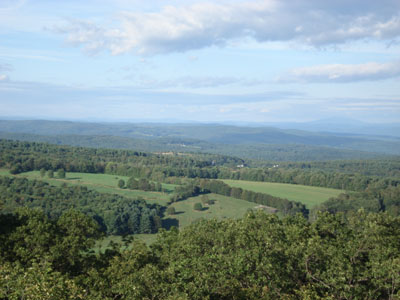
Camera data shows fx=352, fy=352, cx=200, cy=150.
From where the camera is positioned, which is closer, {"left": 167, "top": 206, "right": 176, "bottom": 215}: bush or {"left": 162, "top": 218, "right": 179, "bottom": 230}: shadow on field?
{"left": 162, "top": 218, "right": 179, "bottom": 230}: shadow on field

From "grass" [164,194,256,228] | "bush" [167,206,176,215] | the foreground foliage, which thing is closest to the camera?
the foreground foliage

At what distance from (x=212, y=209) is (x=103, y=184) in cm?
3491

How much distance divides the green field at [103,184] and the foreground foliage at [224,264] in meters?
60.6

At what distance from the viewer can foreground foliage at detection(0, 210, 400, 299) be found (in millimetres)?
17969

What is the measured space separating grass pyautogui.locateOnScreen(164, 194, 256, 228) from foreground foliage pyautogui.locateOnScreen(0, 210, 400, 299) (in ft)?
151

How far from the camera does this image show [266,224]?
28.8m

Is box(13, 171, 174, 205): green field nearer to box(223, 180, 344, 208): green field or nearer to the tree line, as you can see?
the tree line

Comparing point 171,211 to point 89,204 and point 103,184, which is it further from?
point 103,184

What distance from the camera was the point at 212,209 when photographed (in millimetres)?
84938

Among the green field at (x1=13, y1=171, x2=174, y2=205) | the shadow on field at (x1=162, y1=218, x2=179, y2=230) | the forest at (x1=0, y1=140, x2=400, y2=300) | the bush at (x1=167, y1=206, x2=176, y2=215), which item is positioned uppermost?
the forest at (x1=0, y1=140, x2=400, y2=300)

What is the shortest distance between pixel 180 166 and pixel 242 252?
132 meters

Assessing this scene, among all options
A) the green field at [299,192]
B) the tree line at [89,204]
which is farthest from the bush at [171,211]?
the green field at [299,192]

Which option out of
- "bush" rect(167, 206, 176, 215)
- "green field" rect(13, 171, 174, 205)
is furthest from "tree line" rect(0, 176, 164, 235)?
"green field" rect(13, 171, 174, 205)

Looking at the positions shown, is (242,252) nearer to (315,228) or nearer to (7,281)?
(315,228)
